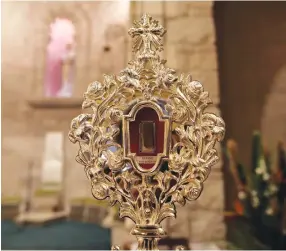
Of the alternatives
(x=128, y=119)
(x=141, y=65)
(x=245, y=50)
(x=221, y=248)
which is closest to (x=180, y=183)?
(x=128, y=119)

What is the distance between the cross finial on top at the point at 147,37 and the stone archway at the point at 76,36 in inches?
23.9

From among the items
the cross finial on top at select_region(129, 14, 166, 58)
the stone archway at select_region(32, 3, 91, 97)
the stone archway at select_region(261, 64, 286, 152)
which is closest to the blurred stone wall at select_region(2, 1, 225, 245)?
the stone archway at select_region(32, 3, 91, 97)

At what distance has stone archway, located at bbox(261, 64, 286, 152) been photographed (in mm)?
1455

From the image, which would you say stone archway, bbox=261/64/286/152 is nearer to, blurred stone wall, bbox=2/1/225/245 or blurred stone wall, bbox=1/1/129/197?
blurred stone wall, bbox=2/1/225/245

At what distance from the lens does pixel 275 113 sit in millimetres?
1473

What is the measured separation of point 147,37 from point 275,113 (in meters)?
0.80

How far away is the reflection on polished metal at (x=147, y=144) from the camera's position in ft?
2.67

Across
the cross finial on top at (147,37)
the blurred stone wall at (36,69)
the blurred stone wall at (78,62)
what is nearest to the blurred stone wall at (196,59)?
the blurred stone wall at (78,62)

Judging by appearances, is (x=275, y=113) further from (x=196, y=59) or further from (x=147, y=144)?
(x=147, y=144)

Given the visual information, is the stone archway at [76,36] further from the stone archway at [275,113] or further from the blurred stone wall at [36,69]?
the stone archway at [275,113]

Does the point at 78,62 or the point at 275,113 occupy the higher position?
the point at 78,62

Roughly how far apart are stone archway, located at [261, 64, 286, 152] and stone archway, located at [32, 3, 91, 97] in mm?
729

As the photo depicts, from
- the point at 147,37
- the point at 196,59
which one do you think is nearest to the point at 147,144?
the point at 147,37

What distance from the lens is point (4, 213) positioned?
1.41 m
